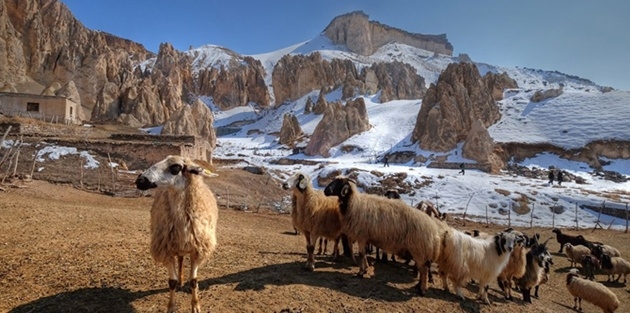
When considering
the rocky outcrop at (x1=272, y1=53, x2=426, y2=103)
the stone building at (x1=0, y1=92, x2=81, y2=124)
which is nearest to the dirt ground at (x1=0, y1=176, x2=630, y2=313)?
the stone building at (x1=0, y1=92, x2=81, y2=124)

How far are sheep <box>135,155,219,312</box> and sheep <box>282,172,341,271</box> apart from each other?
318 centimetres

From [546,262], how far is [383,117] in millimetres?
69349

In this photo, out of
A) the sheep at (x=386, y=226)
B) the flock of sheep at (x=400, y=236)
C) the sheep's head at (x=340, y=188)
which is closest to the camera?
the flock of sheep at (x=400, y=236)

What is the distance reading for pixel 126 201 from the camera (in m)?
19.0

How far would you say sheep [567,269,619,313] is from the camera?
36.3ft

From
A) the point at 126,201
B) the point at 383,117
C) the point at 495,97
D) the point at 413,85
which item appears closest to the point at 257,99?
the point at 413,85

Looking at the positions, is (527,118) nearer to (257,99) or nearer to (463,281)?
→ (463,281)

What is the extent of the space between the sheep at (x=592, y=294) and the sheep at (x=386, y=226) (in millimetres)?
6456

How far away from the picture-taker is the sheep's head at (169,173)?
16.7 feet

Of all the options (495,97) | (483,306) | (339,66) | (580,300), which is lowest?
(580,300)

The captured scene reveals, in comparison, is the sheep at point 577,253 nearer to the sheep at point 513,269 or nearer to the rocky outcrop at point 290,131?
the sheep at point 513,269

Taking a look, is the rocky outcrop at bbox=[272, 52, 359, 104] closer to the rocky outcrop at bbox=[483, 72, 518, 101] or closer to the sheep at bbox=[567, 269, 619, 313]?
the rocky outcrop at bbox=[483, 72, 518, 101]

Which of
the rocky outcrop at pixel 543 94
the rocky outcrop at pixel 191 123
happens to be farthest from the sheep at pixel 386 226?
the rocky outcrop at pixel 543 94

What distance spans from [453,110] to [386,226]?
56.4 meters
